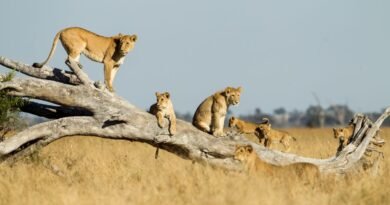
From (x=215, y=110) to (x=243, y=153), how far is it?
4.55 ft

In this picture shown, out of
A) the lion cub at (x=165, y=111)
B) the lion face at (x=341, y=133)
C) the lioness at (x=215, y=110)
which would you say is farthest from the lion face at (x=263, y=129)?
the lion cub at (x=165, y=111)

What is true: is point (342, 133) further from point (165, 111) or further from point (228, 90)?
point (165, 111)

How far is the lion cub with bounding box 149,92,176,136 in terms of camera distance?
39.1ft

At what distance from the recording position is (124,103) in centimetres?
1223

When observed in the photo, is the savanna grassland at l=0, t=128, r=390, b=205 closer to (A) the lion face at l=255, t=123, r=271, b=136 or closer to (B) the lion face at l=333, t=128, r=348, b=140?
(B) the lion face at l=333, t=128, r=348, b=140

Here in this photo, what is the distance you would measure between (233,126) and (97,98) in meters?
8.50

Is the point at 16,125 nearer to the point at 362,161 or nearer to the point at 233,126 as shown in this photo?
the point at 362,161

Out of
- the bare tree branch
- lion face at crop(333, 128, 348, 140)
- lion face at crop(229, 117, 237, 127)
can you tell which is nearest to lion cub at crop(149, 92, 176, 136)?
the bare tree branch

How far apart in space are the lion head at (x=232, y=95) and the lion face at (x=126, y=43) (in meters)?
1.88

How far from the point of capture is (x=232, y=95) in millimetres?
12930

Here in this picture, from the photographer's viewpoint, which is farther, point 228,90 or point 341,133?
point 341,133

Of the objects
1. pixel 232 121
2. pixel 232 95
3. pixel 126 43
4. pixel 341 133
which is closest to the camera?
pixel 232 95

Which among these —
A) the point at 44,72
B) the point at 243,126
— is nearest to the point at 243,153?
the point at 44,72

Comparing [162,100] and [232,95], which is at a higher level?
[232,95]
